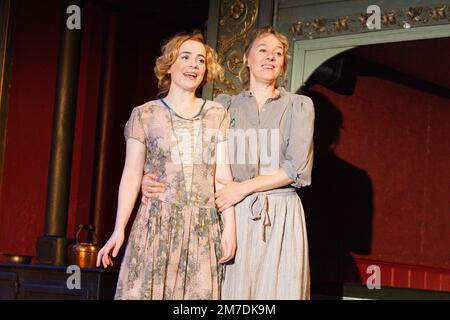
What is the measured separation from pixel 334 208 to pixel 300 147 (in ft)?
11.3

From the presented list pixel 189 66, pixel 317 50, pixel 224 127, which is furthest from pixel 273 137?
pixel 317 50

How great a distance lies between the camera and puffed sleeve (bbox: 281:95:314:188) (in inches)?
140

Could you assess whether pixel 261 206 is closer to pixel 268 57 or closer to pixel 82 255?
pixel 268 57

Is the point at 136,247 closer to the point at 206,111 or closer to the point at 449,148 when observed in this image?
the point at 206,111

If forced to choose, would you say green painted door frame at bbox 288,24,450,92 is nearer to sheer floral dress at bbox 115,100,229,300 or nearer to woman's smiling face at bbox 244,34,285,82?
woman's smiling face at bbox 244,34,285,82

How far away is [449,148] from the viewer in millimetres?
7215

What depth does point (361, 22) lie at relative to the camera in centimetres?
474

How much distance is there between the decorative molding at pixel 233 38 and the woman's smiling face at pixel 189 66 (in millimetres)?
1536

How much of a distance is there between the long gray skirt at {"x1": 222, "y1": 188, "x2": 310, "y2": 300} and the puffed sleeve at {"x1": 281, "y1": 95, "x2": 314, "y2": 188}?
12cm

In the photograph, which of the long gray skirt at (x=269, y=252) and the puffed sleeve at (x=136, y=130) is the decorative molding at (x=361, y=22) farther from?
the puffed sleeve at (x=136, y=130)

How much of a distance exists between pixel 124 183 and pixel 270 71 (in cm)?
85

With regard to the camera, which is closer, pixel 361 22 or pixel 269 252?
pixel 269 252

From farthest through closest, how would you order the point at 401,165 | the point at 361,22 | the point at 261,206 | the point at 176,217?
1. the point at 401,165
2. the point at 361,22
3. the point at 261,206
4. the point at 176,217

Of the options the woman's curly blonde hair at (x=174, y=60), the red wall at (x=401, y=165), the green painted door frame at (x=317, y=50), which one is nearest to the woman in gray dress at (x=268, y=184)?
the woman's curly blonde hair at (x=174, y=60)
